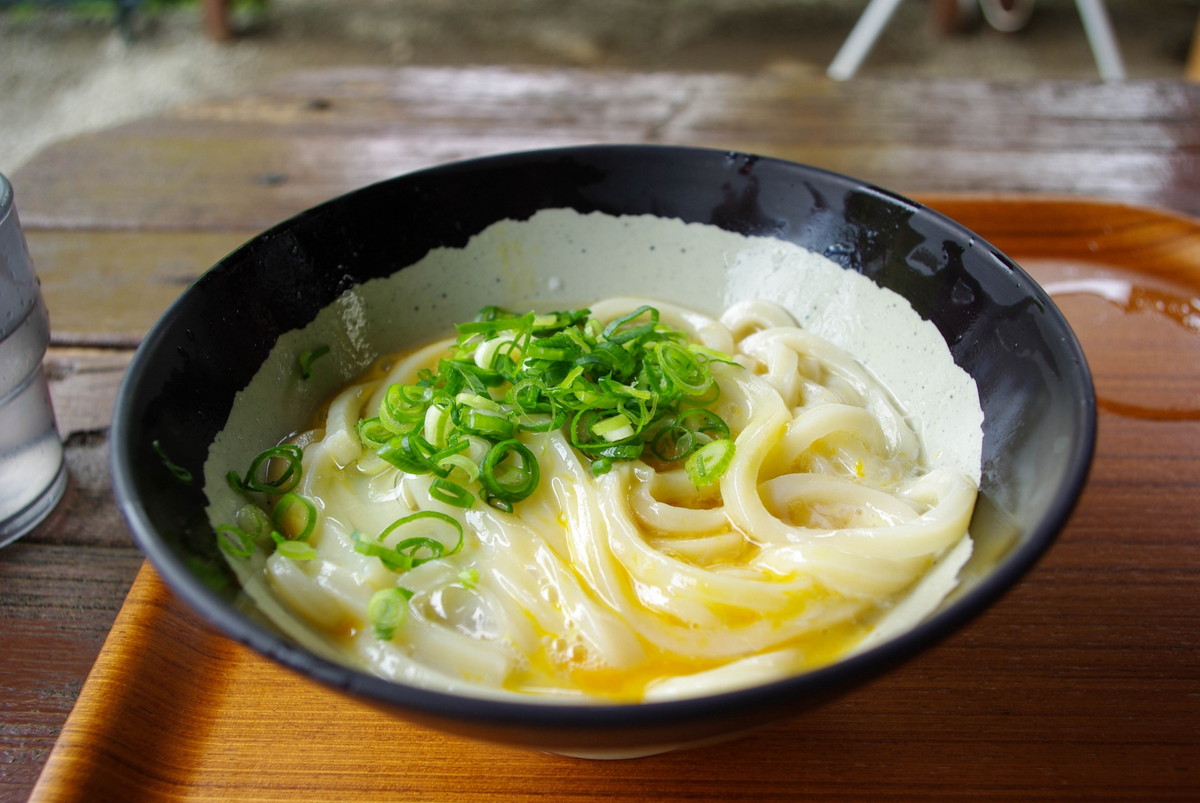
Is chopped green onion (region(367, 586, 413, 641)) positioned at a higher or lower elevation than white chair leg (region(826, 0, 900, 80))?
higher

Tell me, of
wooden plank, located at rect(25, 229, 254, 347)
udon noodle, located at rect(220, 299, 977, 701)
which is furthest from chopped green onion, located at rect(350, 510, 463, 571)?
wooden plank, located at rect(25, 229, 254, 347)

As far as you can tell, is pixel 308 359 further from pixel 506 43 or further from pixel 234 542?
pixel 506 43

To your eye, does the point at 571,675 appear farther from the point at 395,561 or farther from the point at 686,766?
the point at 395,561

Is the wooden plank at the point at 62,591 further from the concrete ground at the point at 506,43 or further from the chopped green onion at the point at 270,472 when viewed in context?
the concrete ground at the point at 506,43

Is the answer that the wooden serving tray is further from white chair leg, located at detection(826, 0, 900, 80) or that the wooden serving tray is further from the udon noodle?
white chair leg, located at detection(826, 0, 900, 80)

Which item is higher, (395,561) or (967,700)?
(395,561)

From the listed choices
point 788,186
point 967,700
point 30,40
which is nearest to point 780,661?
point 967,700

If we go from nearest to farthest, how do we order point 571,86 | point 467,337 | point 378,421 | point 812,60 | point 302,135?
point 378,421 → point 467,337 → point 302,135 → point 571,86 → point 812,60
